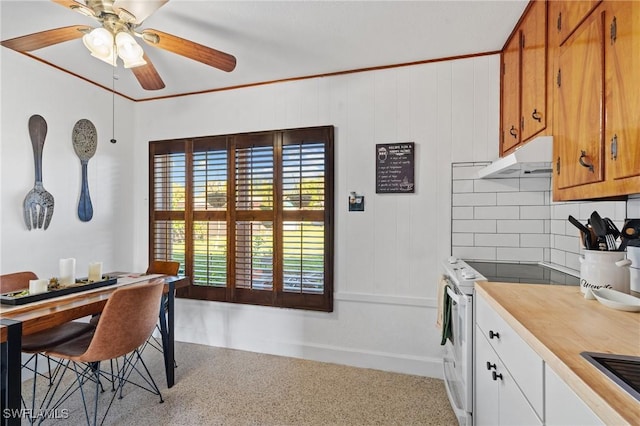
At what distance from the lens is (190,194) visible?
3086 mm

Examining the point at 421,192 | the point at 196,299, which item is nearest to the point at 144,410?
the point at 196,299

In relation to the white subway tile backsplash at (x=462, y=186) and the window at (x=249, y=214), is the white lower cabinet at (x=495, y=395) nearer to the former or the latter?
the white subway tile backsplash at (x=462, y=186)

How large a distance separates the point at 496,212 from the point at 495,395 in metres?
1.43

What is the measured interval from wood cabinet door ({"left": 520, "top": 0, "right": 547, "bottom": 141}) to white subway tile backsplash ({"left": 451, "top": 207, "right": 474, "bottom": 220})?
670 millimetres

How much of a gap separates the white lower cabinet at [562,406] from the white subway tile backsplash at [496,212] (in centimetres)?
168

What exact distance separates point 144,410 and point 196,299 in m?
1.16

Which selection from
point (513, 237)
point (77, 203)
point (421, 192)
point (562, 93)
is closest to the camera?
point (562, 93)

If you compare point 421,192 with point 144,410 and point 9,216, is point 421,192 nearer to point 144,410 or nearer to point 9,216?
point 144,410

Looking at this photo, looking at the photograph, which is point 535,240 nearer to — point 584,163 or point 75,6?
point 584,163

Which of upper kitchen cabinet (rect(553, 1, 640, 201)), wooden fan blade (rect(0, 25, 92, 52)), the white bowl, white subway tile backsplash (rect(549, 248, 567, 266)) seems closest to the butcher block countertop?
the white bowl

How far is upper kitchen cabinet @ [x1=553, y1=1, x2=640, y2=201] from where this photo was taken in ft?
3.15

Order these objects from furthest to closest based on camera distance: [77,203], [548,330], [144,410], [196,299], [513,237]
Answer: [196,299] → [77,203] → [513,237] → [144,410] → [548,330]

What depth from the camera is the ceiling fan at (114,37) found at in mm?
1437

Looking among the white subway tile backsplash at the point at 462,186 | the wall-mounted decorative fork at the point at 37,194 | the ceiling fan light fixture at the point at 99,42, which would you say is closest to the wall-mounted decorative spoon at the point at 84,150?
the wall-mounted decorative fork at the point at 37,194
